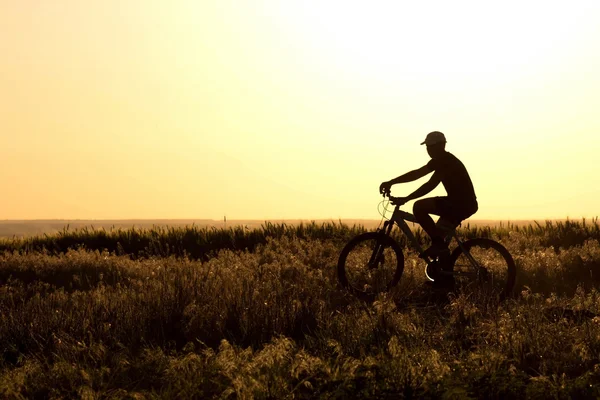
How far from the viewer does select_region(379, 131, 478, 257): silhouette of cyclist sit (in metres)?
10.3

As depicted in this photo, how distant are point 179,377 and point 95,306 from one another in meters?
3.78

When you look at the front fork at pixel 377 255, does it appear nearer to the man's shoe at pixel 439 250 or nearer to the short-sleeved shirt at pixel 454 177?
the man's shoe at pixel 439 250

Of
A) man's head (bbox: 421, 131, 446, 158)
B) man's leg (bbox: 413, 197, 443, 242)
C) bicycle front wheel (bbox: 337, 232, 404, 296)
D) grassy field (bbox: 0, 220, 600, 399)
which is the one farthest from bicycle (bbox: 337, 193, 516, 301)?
man's head (bbox: 421, 131, 446, 158)

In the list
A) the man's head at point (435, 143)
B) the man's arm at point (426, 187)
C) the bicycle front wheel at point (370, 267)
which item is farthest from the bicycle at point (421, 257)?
the man's head at point (435, 143)

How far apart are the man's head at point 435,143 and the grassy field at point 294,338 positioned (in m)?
2.11

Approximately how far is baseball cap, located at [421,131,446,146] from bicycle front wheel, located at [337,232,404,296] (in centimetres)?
154

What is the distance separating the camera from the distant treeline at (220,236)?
1922 centimetres

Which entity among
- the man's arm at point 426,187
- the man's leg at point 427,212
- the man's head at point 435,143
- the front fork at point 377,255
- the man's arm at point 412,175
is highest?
the man's head at point 435,143

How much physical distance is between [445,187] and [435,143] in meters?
0.64

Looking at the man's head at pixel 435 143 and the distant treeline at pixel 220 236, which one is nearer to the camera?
the man's head at pixel 435 143

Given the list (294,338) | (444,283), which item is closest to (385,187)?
(444,283)

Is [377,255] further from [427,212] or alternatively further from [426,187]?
[426,187]

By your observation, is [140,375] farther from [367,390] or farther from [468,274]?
[468,274]

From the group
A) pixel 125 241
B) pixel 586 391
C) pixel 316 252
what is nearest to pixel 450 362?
pixel 586 391
